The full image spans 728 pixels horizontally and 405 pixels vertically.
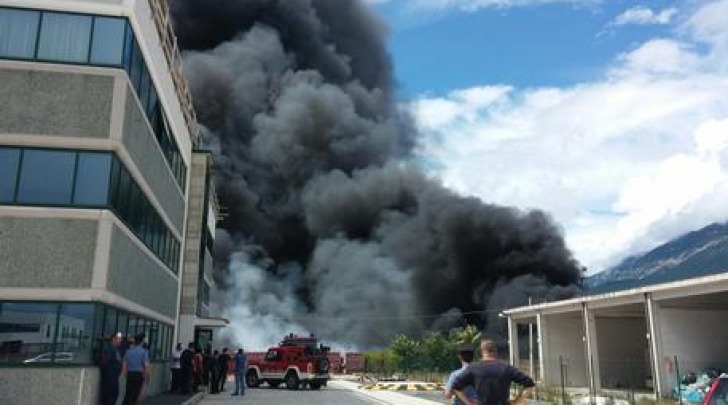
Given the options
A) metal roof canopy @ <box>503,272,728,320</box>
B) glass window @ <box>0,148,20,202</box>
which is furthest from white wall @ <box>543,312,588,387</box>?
glass window @ <box>0,148,20,202</box>

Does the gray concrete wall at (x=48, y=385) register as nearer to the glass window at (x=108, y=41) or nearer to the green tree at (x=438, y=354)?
the glass window at (x=108, y=41)

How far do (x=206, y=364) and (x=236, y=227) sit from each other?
159 ft

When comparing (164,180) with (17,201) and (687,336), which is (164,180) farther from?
(687,336)

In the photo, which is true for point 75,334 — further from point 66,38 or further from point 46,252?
point 66,38

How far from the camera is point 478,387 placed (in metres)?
5.52

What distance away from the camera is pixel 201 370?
78.0 feet

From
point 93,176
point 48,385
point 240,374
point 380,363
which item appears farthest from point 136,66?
point 380,363

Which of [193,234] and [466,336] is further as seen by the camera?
[466,336]

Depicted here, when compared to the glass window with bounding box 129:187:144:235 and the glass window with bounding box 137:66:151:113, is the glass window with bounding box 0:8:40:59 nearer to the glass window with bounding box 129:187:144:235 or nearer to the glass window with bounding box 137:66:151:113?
the glass window with bounding box 137:66:151:113

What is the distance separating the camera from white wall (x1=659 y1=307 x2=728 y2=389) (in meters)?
23.9

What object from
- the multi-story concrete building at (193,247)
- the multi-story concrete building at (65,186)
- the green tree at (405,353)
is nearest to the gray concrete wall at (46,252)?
the multi-story concrete building at (65,186)

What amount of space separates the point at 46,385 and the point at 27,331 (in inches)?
38.5

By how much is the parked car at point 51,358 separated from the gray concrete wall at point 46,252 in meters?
1.16

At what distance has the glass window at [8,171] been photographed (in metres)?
12.4
